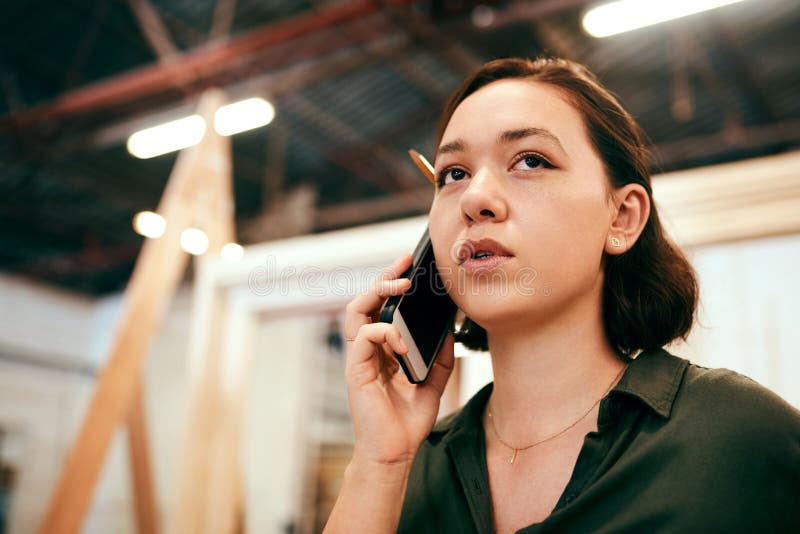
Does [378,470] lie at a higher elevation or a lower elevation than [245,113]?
lower

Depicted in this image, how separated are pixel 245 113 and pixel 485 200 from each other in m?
4.05

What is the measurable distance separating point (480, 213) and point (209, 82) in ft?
15.9

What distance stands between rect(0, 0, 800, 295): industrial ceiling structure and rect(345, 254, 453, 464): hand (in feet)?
12.3

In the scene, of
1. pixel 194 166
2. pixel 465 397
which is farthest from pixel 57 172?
pixel 465 397

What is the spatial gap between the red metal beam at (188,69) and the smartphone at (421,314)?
Result: 3.73 meters

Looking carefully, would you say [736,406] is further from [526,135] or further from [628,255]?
[526,135]

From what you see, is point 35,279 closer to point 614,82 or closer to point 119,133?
point 119,133

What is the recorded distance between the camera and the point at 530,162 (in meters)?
1.10

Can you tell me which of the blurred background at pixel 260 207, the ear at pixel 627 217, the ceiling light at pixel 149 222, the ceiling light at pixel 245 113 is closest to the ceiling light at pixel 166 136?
the blurred background at pixel 260 207

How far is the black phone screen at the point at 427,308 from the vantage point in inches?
46.6

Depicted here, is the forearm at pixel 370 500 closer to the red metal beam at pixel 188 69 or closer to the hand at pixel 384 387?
the hand at pixel 384 387

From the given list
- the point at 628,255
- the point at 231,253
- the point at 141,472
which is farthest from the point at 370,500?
the point at 141,472

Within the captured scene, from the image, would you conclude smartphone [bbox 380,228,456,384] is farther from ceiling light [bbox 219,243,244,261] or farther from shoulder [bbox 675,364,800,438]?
ceiling light [bbox 219,243,244,261]

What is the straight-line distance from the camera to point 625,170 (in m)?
1.17
